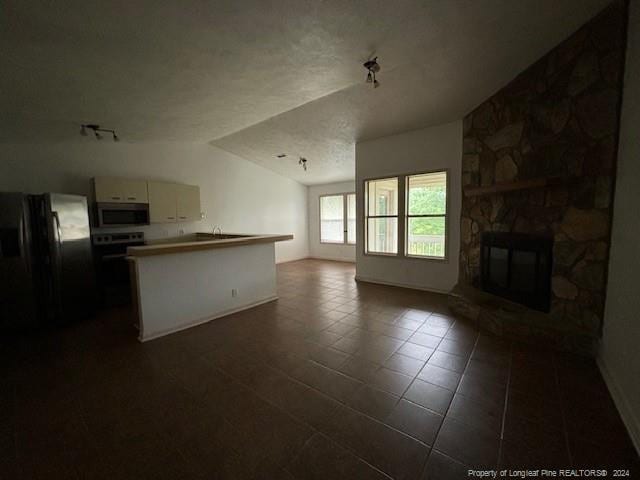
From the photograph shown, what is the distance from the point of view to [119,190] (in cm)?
408

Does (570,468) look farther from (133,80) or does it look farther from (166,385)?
(133,80)

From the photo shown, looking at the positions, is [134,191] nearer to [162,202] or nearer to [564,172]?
[162,202]

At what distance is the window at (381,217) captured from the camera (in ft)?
16.0

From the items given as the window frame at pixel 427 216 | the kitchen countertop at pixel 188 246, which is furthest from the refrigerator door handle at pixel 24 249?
the window frame at pixel 427 216

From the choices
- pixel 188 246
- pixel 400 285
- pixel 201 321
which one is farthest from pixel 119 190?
pixel 400 285

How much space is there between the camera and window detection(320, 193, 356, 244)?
7.40 metres

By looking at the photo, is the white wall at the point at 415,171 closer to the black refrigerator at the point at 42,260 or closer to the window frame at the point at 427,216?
the window frame at the point at 427,216

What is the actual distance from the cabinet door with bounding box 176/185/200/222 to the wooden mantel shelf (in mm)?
4861

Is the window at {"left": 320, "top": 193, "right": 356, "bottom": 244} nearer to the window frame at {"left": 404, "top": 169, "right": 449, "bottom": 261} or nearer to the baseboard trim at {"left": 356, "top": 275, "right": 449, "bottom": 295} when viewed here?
the baseboard trim at {"left": 356, "top": 275, "right": 449, "bottom": 295}

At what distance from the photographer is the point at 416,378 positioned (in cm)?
205

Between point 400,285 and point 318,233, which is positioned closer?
point 400,285

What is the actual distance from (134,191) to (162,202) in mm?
463

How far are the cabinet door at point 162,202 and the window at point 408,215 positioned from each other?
368cm

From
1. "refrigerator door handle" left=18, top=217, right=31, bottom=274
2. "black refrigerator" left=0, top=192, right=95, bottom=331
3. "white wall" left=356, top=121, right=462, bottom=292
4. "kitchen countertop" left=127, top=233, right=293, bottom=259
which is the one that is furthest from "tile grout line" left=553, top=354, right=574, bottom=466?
"refrigerator door handle" left=18, top=217, right=31, bottom=274
